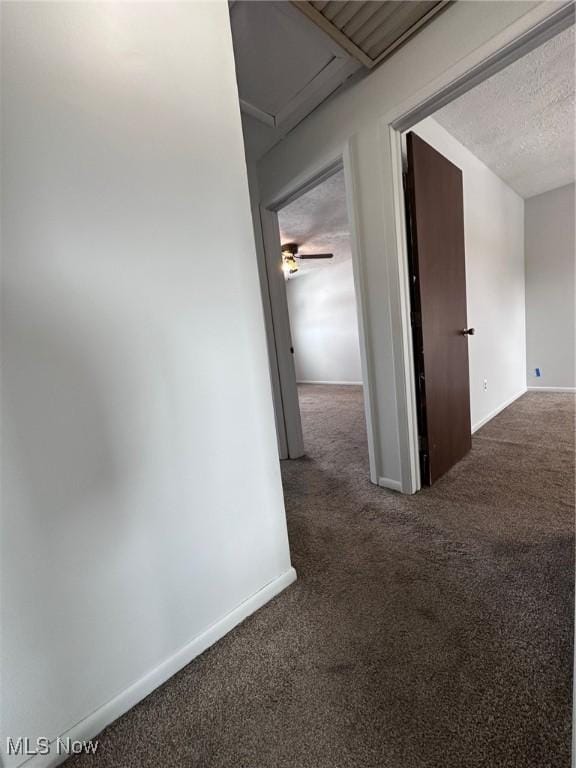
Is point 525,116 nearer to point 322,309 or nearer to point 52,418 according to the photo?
point 52,418

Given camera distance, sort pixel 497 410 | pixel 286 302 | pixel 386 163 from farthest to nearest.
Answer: pixel 497 410, pixel 286 302, pixel 386 163

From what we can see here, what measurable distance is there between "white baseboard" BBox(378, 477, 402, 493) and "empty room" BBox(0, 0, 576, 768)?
0.09 m

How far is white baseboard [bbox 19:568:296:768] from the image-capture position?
0.83m

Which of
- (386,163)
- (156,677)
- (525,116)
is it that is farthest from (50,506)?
(525,116)

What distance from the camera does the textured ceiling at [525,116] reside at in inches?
73.5

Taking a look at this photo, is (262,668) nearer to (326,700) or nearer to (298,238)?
(326,700)

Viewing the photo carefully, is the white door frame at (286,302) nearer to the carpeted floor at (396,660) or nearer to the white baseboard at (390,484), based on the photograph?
the white baseboard at (390,484)

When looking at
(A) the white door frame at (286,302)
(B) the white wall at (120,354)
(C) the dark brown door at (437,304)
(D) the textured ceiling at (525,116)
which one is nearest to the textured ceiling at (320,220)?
(A) the white door frame at (286,302)

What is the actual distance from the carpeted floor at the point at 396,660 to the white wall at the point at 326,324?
180 inches

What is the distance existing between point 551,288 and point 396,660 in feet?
14.9

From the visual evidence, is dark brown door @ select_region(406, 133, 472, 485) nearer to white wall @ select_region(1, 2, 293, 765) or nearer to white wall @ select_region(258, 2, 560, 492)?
white wall @ select_region(258, 2, 560, 492)

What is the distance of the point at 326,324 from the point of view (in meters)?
6.55

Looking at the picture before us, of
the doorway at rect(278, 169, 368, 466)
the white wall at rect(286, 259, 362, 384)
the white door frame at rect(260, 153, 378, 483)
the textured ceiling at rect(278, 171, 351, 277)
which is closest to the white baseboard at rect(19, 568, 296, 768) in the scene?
the white door frame at rect(260, 153, 378, 483)

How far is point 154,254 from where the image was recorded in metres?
0.93
